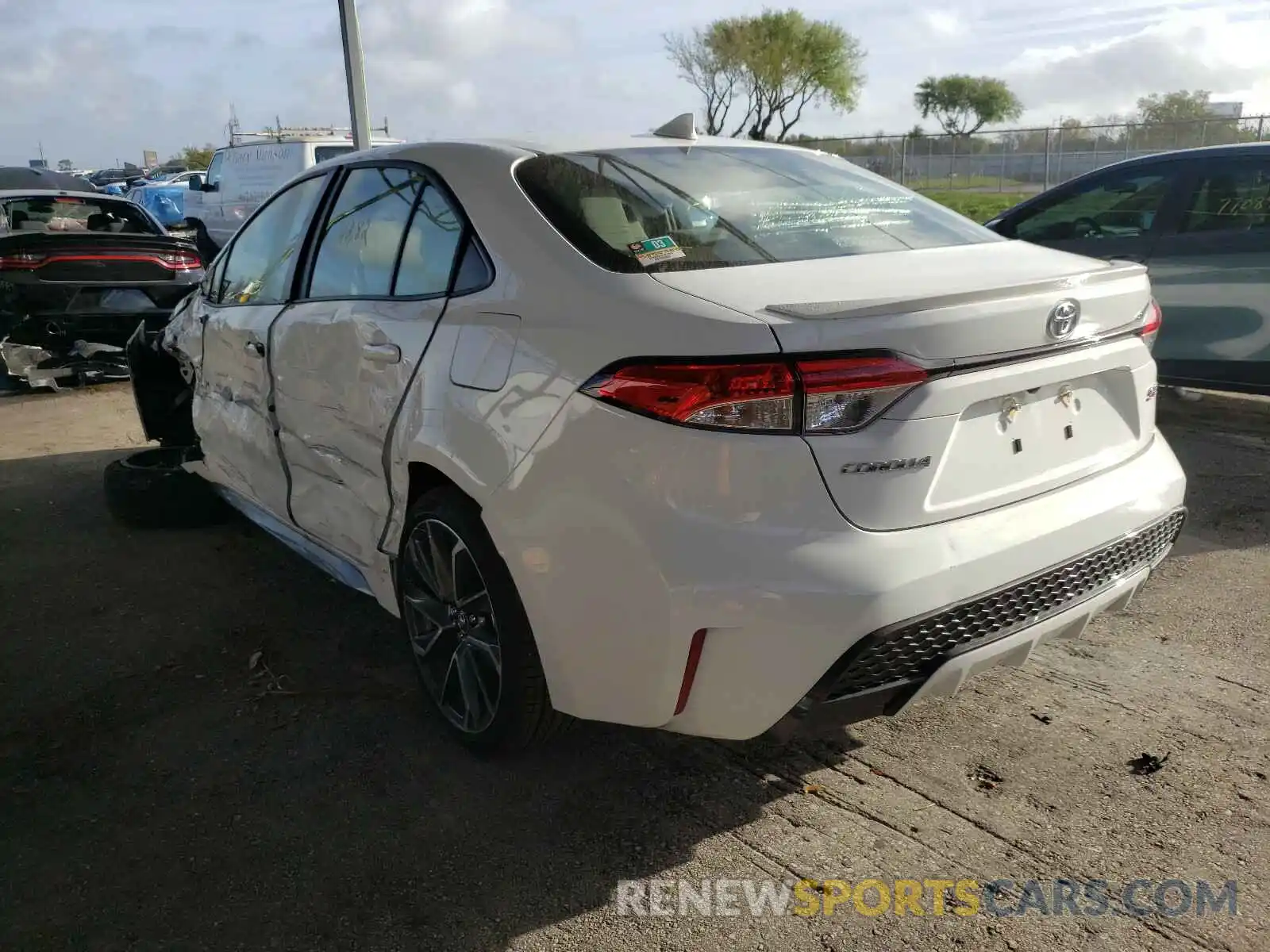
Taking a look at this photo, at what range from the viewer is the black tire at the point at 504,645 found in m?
2.61

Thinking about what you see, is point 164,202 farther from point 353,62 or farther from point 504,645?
point 504,645

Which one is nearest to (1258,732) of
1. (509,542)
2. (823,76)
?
(509,542)

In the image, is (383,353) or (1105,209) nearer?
(383,353)

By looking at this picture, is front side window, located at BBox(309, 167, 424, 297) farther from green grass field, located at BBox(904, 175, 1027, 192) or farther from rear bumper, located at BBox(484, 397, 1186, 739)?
green grass field, located at BBox(904, 175, 1027, 192)

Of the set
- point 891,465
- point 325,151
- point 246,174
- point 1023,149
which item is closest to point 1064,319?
point 891,465

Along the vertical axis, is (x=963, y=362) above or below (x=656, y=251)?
below

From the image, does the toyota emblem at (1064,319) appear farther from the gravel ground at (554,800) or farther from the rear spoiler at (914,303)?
the gravel ground at (554,800)

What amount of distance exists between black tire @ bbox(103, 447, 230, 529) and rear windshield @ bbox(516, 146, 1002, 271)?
9.85 feet

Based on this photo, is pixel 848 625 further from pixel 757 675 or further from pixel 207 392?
pixel 207 392

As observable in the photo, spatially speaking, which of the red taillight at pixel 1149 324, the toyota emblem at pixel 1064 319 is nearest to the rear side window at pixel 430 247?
the toyota emblem at pixel 1064 319

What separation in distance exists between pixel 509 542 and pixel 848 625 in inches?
32.6

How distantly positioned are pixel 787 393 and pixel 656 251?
604mm

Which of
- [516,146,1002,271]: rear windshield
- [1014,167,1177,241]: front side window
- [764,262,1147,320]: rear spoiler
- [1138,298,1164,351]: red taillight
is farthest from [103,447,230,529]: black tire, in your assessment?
[1014,167,1177,241]: front side window

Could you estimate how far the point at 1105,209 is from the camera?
21.4 feet
